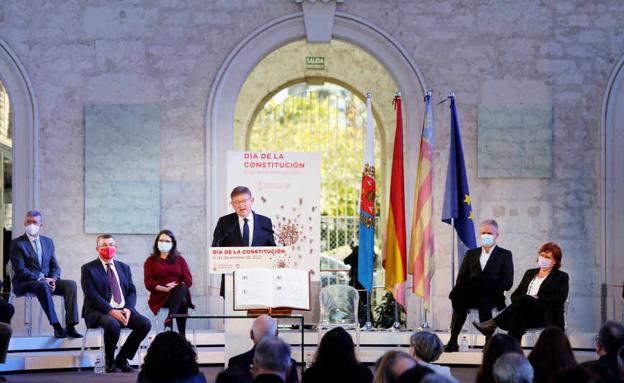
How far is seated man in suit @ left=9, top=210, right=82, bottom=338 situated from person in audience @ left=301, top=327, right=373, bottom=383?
4507mm

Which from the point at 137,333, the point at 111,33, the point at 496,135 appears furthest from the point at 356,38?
the point at 137,333

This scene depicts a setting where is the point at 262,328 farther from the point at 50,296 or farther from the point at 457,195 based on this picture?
the point at 457,195

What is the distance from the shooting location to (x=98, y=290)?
31.2ft

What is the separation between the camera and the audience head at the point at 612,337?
21.0 feet

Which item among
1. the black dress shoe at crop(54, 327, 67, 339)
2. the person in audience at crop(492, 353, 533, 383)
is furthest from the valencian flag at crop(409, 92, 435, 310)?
the person in audience at crop(492, 353, 533, 383)

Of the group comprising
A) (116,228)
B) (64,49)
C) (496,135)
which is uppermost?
(64,49)

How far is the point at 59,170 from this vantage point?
11.8 meters

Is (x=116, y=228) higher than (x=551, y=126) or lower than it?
lower

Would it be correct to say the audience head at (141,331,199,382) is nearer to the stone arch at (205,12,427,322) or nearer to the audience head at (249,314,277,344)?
the audience head at (249,314,277,344)

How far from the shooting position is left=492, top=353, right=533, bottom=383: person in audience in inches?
198

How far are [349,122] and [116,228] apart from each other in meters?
4.58

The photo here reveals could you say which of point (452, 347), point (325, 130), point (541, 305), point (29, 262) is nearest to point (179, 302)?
point (29, 262)

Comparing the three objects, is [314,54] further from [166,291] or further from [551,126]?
[166,291]

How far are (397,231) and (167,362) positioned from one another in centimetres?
561
